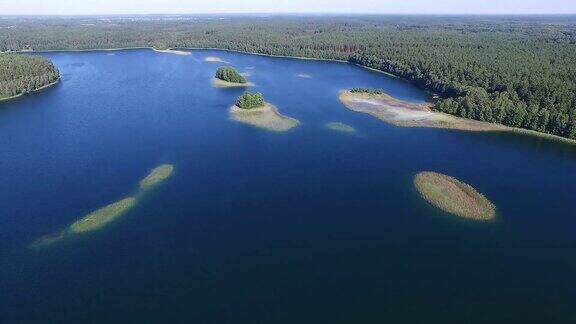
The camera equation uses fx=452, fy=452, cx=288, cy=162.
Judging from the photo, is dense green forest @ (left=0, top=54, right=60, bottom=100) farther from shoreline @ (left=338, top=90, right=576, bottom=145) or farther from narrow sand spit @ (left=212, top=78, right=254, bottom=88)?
shoreline @ (left=338, top=90, right=576, bottom=145)

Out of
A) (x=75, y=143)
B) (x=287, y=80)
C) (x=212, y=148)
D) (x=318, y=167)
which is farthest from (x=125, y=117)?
(x=287, y=80)

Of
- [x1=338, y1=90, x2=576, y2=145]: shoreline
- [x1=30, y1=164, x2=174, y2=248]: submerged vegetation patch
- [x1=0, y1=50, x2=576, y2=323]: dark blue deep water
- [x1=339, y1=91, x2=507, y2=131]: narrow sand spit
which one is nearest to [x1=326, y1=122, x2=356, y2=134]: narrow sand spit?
[x1=0, y1=50, x2=576, y2=323]: dark blue deep water

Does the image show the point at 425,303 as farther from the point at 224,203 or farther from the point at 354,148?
the point at 354,148

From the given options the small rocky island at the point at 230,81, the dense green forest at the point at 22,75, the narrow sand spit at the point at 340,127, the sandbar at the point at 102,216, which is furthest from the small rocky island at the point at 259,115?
the dense green forest at the point at 22,75

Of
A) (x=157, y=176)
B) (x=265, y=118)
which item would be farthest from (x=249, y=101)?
(x=157, y=176)

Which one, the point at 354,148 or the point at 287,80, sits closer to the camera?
the point at 354,148

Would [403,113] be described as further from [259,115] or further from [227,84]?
[227,84]

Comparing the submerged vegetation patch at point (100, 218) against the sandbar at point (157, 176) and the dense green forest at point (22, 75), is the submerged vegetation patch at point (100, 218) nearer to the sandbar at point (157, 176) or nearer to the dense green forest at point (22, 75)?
the sandbar at point (157, 176)
